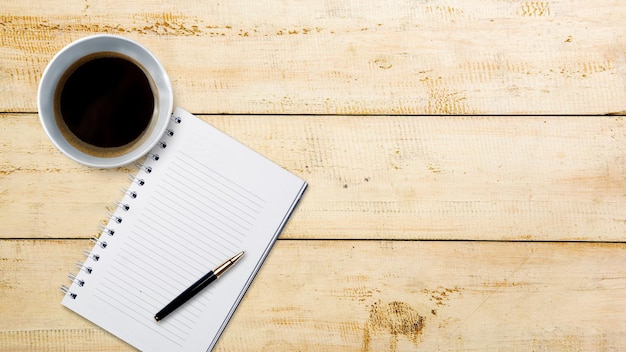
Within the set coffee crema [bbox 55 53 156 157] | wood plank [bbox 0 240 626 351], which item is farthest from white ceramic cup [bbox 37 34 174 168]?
wood plank [bbox 0 240 626 351]

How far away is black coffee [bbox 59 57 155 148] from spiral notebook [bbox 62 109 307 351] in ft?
0.15

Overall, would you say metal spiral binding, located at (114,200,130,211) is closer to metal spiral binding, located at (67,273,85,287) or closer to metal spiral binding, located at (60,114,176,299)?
metal spiral binding, located at (60,114,176,299)

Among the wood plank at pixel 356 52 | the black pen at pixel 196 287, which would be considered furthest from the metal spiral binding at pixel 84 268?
the wood plank at pixel 356 52

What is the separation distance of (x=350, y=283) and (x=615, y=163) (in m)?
0.40

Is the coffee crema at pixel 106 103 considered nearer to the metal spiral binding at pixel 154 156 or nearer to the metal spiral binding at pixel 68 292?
the metal spiral binding at pixel 154 156

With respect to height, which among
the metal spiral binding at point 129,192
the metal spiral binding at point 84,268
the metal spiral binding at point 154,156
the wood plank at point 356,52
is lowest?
the metal spiral binding at point 84,268

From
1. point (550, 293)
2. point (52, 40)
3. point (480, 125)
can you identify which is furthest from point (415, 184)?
point (52, 40)

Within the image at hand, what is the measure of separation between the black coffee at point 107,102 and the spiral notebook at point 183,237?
45mm

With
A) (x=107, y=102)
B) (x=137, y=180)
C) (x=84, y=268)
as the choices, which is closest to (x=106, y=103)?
(x=107, y=102)

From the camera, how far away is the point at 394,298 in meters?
0.74

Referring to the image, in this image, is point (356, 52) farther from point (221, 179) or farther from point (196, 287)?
point (196, 287)

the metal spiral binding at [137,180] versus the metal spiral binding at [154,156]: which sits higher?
the metal spiral binding at [154,156]

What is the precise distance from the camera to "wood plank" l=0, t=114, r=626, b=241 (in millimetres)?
733

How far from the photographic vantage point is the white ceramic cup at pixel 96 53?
660mm
